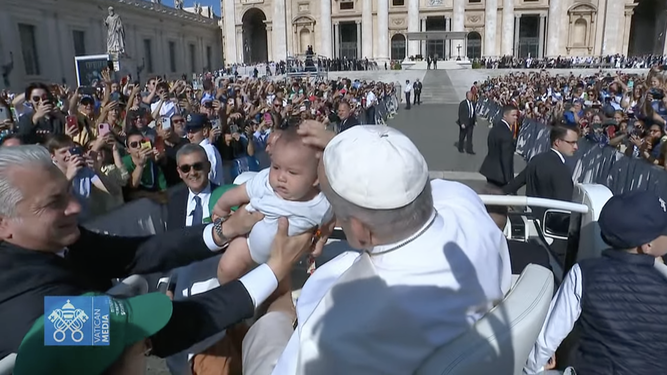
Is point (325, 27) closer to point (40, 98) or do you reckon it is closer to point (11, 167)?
point (40, 98)

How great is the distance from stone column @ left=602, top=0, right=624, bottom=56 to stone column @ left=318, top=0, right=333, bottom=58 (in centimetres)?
2717

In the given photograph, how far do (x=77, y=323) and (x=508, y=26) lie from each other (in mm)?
53901

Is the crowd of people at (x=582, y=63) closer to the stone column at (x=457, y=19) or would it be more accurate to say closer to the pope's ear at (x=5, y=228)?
the stone column at (x=457, y=19)

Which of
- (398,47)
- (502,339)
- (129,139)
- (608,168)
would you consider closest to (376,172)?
(502,339)

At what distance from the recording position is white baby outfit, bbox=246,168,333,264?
7.66ft

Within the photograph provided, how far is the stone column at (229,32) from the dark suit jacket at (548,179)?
169 ft

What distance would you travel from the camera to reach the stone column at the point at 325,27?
51969 mm

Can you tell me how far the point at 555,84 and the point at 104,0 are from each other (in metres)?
28.3

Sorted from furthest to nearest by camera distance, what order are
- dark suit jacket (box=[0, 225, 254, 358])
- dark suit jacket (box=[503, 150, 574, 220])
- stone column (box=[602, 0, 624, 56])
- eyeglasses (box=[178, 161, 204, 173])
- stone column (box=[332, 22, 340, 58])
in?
stone column (box=[332, 22, 340, 58]) < stone column (box=[602, 0, 624, 56]) < dark suit jacket (box=[503, 150, 574, 220]) < eyeglasses (box=[178, 161, 204, 173]) < dark suit jacket (box=[0, 225, 254, 358])

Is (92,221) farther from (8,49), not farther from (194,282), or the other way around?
(8,49)

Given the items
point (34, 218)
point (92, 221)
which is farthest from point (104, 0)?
point (34, 218)

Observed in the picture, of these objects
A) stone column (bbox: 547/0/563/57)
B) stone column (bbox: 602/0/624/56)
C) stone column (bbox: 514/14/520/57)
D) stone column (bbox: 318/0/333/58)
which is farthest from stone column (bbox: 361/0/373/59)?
stone column (bbox: 602/0/624/56)

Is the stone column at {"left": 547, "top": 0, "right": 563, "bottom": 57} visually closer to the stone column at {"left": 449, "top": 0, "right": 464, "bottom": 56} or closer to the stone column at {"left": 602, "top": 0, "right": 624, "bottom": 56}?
the stone column at {"left": 602, "top": 0, "right": 624, "bottom": 56}

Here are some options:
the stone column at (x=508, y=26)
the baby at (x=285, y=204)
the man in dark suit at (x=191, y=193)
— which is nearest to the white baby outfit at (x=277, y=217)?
the baby at (x=285, y=204)
